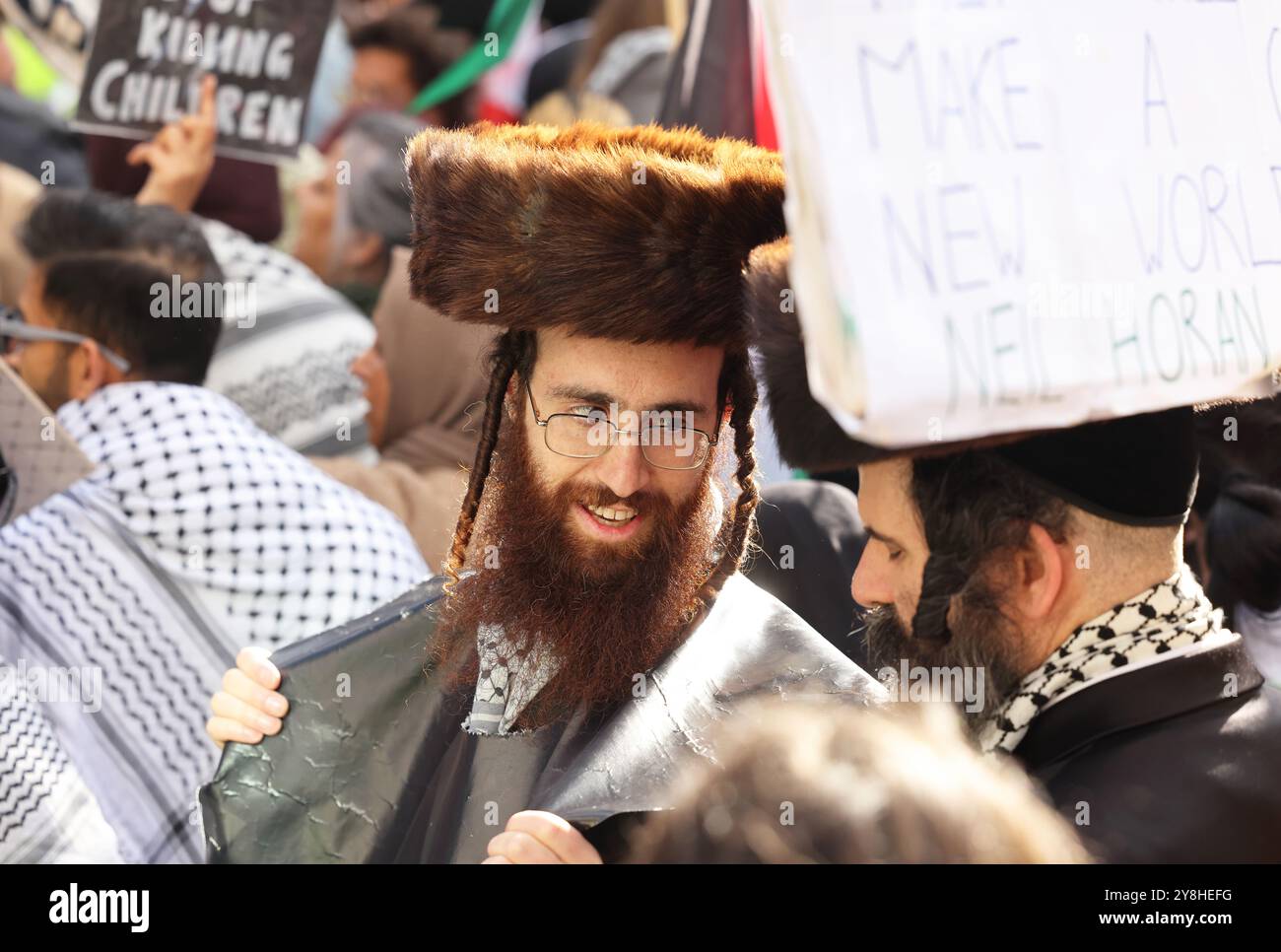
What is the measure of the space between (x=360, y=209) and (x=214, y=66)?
1179mm

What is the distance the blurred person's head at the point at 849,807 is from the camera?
1464mm

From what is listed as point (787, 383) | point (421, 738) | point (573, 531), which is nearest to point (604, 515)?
point (573, 531)

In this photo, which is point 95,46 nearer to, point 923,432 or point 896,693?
point 896,693

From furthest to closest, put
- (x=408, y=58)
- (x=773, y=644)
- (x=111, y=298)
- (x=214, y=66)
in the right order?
(x=408, y=58) < (x=214, y=66) < (x=111, y=298) < (x=773, y=644)

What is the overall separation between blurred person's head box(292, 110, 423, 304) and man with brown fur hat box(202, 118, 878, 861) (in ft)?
9.58

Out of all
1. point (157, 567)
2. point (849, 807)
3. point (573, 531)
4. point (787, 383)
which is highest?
point (787, 383)

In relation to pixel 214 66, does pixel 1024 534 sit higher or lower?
lower

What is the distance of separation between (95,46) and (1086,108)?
3.55 m

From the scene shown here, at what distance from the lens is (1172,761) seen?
2238 millimetres

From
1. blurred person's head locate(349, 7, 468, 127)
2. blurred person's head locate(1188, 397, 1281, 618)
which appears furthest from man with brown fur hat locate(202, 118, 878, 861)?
blurred person's head locate(349, 7, 468, 127)

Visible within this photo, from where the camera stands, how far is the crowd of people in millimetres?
2199

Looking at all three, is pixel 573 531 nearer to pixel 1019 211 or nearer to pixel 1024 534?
pixel 1024 534

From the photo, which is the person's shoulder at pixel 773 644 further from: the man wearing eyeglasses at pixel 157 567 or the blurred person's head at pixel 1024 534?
the man wearing eyeglasses at pixel 157 567

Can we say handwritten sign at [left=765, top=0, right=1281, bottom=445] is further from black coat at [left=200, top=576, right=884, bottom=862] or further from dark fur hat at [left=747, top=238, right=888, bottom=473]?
black coat at [left=200, top=576, right=884, bottom=862]
